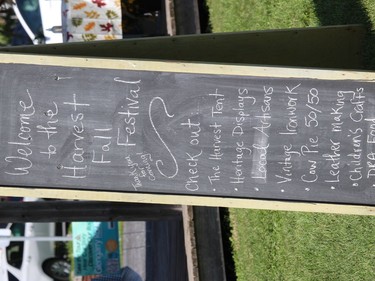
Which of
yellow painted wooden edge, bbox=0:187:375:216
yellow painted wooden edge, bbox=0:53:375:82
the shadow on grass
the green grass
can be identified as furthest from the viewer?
the green grass

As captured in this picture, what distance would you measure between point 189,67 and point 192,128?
447 mm

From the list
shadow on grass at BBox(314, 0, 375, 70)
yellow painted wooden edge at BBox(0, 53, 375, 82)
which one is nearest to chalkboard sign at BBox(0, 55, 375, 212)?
yellow painted wooden edge at BBox(0, 53, 375, 82)

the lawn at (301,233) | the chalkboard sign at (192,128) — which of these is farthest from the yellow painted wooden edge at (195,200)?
the lawn at (301,233)

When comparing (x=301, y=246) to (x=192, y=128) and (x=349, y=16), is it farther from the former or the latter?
(x=192, y=128)

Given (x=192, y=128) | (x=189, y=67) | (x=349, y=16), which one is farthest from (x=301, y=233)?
(x=189, y=67)

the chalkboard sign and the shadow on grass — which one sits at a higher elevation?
the shadow on grass

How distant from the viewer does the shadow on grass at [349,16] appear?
6227 mm

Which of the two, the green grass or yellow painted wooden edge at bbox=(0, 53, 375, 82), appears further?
the green grass

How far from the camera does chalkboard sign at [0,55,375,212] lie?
5051 mm

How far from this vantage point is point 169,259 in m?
11.1

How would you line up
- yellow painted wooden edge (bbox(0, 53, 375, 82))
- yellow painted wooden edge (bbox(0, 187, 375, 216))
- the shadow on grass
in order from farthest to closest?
the shadow on grass
yellow painted wooden edge (bbox(0, 187, 375, 216))
yellow painted wooden edge (bbox(0, 53, 375, 82))

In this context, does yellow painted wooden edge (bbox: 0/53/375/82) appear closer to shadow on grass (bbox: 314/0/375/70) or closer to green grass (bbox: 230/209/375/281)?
shadow on grass (bbox: 314/0/375/70)

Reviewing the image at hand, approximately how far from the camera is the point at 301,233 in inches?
291

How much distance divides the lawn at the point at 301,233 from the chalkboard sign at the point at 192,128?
4.54ft
